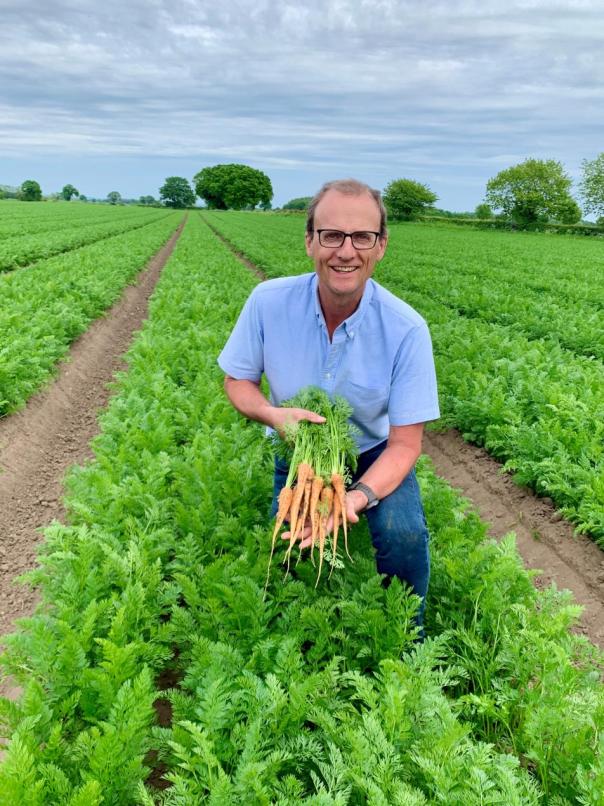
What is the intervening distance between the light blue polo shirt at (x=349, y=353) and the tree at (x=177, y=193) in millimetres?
159860

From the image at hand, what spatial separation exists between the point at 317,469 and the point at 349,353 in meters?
0.72

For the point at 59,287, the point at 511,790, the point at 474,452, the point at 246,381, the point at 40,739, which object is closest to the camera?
the point at 511,790

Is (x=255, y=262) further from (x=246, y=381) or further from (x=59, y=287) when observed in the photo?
(x=246, y=381)

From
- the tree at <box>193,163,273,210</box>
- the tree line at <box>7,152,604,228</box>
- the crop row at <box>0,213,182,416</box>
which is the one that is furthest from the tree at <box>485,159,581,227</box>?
the crop row at <box>0,213,182,416</box>

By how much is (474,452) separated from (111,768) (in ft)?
18.5

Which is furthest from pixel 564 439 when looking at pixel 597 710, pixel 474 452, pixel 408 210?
pixel 408 210

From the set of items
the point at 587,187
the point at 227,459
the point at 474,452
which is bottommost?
the point at 474,452

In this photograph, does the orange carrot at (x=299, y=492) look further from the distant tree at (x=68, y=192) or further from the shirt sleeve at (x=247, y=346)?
the distant tree at (x=68, y=192)

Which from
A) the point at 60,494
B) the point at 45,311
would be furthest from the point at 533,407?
the point at 45,311

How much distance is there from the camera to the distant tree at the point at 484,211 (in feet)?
299

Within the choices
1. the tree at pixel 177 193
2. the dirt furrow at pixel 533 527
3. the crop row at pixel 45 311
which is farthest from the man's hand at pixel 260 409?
the tree at pixel 177 193

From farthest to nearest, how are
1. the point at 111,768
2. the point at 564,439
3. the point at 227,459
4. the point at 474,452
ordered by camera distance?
the point at 474,452
the point at 564,439
the point at 227,459
the point at 111,768

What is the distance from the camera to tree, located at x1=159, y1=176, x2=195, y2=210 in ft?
502

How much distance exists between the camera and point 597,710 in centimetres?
266
